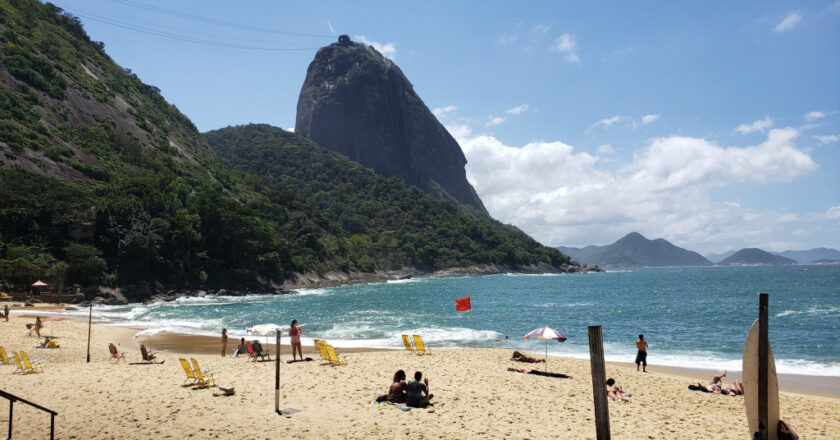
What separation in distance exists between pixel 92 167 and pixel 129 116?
94.7 feet

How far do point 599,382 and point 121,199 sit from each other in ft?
196

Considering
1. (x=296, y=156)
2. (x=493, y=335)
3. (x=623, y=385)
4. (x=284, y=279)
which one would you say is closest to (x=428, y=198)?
(x=296, y=156)

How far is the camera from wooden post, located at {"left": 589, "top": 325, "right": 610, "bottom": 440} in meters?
5.56

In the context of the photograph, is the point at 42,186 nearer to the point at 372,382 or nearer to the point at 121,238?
the point at 121,238

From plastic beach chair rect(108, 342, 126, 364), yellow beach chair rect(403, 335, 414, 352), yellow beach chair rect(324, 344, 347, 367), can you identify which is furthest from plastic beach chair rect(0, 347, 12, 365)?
yellow beach chair rect(403, 335, 414, 352)

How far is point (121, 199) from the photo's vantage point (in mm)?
53500

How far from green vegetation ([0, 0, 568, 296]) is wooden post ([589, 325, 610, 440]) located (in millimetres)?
48034

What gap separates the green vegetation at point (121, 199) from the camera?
151 ft

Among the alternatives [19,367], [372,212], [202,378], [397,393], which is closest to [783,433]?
[397,393]

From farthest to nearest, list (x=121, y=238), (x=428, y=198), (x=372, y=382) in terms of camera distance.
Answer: (x=428, y=198) → (x=121, y=238) → (x=372, y=382)

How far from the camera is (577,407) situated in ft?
33.9

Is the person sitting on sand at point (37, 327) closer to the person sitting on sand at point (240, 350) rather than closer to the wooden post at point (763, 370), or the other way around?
the person sitting on sand at point (240, 350)

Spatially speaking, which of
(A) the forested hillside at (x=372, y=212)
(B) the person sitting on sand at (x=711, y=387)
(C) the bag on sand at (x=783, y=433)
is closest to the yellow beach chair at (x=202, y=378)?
(C) the bag on sand at (x=783, y=433)

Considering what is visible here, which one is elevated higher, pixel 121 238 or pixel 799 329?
pixel 121 238
